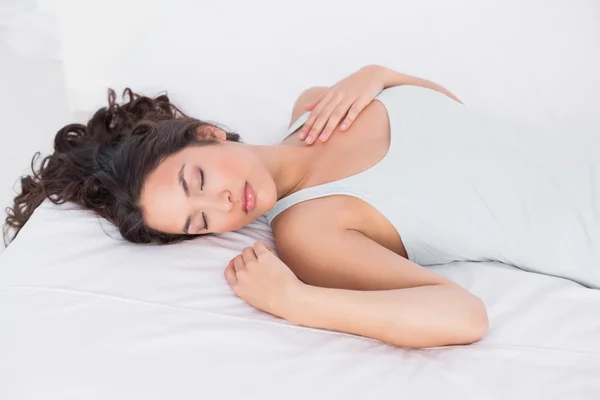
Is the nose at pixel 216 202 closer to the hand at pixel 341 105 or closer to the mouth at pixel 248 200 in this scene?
the mouth at pixel 248 200

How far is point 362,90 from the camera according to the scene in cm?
167

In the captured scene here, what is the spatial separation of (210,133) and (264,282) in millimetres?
490

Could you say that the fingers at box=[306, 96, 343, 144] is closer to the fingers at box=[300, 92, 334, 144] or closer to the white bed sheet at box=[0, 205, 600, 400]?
A: the fingers at box=[300, 92, 334, 144]

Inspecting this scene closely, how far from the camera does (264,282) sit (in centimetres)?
129

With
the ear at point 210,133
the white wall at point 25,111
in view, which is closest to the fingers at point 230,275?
the ear at point 210,133

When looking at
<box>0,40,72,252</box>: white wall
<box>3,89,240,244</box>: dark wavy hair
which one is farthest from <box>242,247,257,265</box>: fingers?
<box>0,40,72,252</box>: white wall

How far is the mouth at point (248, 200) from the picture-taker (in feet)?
4.78

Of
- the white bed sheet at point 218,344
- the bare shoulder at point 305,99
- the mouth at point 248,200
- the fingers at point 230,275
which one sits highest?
the bare shoulder at point 305,99

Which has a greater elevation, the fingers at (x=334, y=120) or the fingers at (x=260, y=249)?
the fingers at (x=334, y=120)

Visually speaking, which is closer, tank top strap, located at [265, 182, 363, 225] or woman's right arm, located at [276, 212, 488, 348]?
woman's right arm, located at [276, 212, 488, 348]

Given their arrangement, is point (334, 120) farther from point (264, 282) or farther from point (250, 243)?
point (264, 282)

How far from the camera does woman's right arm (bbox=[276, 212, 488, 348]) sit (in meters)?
1.19

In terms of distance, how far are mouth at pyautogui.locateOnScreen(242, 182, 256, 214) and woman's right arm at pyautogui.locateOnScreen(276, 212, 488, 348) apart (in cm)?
23

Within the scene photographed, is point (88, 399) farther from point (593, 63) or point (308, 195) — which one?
point (593, 63)
